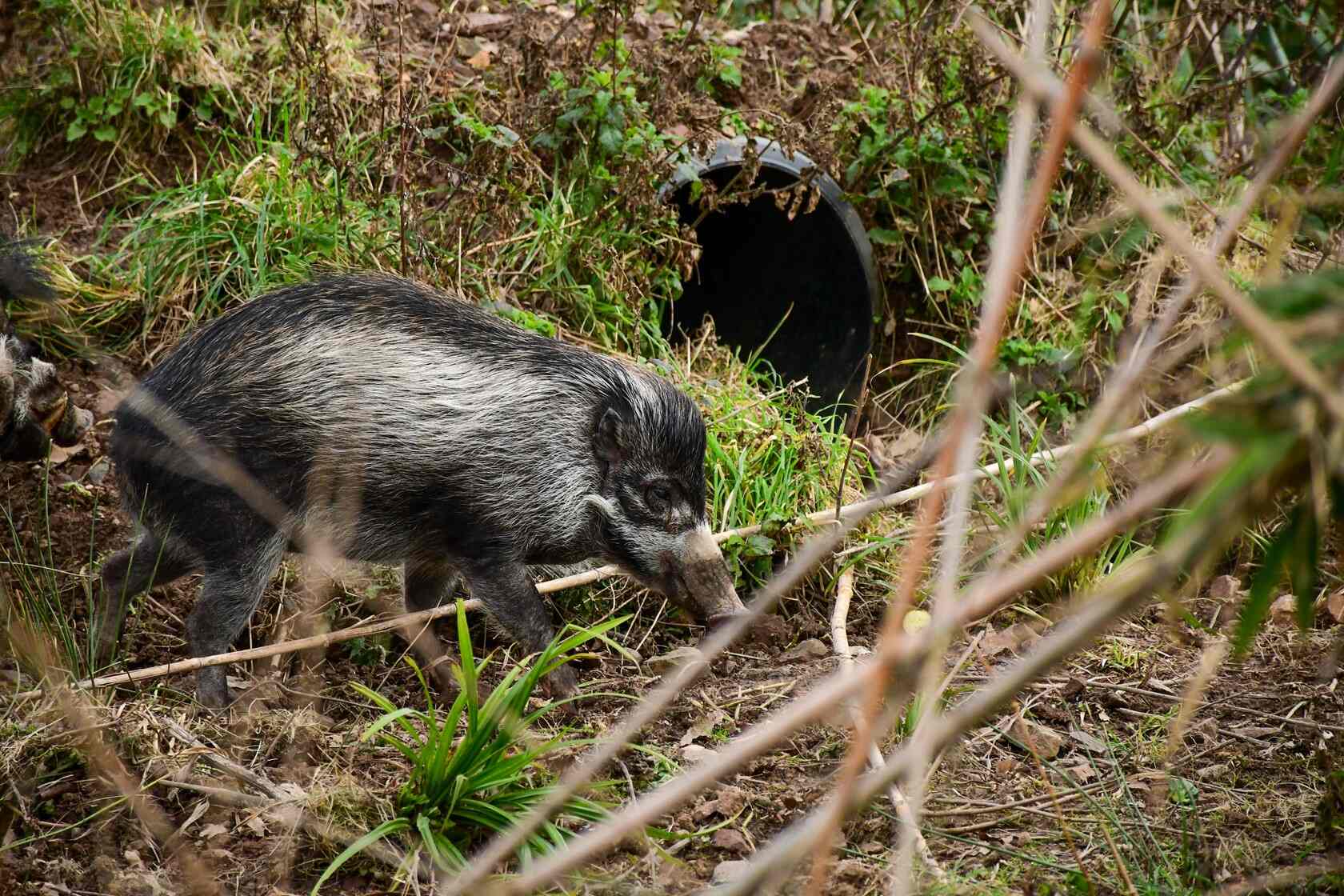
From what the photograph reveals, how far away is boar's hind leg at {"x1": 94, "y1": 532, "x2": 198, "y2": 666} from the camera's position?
4512 mm

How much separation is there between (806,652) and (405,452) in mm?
1684

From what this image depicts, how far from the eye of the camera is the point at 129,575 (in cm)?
457

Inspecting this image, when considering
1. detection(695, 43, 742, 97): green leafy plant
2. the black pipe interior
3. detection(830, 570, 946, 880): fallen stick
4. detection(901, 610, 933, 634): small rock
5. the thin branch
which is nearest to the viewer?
the thin branch

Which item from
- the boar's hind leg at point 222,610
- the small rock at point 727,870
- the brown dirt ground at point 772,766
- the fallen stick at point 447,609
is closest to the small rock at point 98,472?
the brown dirt ground at point 772,766

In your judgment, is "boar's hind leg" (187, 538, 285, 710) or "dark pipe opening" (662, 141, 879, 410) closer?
"boar's hind leg" (187, 538, 285, 710)

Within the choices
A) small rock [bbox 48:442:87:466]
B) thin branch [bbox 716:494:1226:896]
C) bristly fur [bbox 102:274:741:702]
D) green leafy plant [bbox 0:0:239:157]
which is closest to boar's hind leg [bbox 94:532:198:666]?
bristly fur [bbox 102:274:741:702]

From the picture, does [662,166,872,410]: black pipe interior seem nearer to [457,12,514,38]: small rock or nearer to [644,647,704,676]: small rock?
[457,12,514,38]: small rock

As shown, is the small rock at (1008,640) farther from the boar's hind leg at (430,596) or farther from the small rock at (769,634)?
the boar's hind leg at (430,596)

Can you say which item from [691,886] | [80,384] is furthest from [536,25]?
[691,886]

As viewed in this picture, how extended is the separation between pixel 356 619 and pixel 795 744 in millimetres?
1979

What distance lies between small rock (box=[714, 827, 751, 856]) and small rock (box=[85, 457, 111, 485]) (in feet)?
11.0

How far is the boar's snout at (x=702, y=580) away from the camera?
4.92 m

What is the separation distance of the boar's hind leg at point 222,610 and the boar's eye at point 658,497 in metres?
1.34

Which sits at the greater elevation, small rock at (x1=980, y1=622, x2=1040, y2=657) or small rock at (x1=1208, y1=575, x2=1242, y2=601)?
small rock at (x1=1208, y1=575, x2=1242, y2=601)
